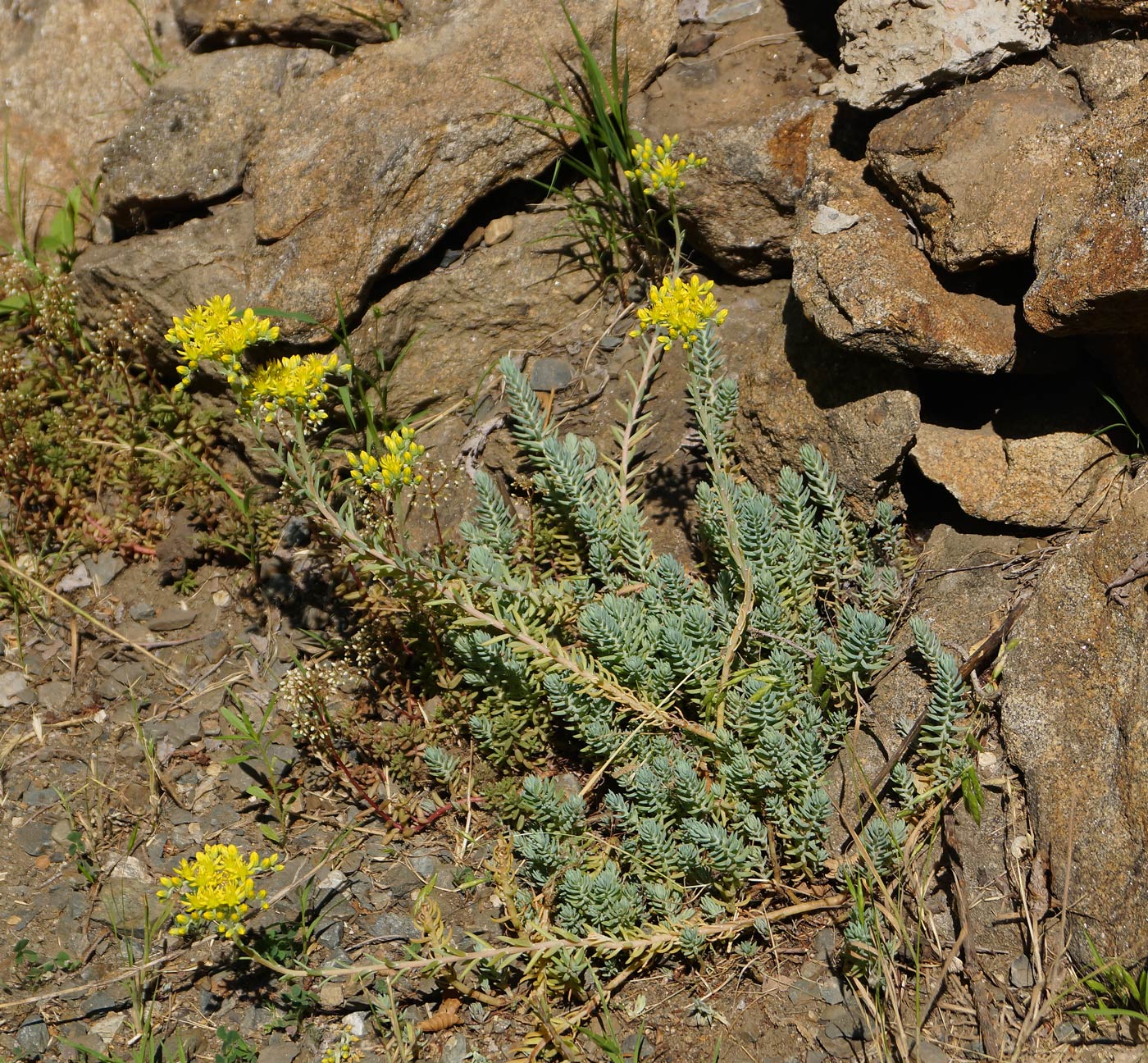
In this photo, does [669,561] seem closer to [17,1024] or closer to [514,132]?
[514,132]

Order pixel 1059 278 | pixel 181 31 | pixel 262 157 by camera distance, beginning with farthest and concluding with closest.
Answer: pixel 181 31
pixel 262 157
pixel 1059 278

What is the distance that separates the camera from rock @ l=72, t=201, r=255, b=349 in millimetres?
A: 4531

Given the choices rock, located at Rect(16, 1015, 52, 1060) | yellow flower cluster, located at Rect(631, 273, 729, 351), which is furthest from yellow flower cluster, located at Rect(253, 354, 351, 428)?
rock, located at Rect(16, 1015, 52, 1060)

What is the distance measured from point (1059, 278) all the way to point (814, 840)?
74.1 inches

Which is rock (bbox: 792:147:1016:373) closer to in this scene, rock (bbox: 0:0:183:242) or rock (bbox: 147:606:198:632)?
rock (bbox: 147:606:198:632)

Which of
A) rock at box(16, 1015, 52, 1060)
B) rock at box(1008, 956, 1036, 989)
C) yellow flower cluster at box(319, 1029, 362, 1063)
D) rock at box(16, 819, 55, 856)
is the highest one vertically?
rock at box(16, 819, 55, 856)

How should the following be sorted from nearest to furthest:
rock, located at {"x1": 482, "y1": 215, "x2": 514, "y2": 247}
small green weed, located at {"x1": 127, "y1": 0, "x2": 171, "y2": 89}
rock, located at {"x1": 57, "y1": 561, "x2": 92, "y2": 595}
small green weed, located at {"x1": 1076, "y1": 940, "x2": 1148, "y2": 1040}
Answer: small green weed, located at {"x1": 1076, "y1": 940, "x2": 1148, "y2": 1040}
rock, located at {"x1": 57, "y1": 561, "x2": 92, "y2": 595}
rock, located at {"x1": 482, "y1": 215, "x2": 514, "y2": 247}
small green weed, located at {"x1": 127, "y1": 0, "x2": 171, "y2": 89}

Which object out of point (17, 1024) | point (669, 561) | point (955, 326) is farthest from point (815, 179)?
point (17, 1024)

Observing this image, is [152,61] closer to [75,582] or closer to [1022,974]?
[75,582]

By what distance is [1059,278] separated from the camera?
3.21 meters

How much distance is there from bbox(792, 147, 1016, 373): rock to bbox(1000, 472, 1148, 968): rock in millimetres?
725

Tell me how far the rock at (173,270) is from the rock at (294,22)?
0.93m

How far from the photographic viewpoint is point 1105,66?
358 cm

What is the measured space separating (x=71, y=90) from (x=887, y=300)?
4.26m
